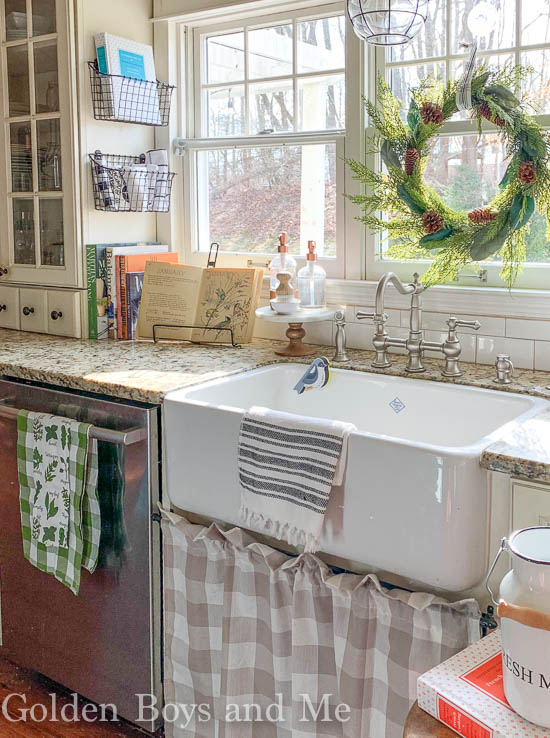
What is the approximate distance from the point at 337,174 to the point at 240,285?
46 cm

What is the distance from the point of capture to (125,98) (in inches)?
103

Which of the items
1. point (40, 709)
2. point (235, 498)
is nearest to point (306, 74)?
point (235, 498)

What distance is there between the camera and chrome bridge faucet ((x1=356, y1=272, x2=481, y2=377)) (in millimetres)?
2035

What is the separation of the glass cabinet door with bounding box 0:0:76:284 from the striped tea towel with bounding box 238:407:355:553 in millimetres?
1286

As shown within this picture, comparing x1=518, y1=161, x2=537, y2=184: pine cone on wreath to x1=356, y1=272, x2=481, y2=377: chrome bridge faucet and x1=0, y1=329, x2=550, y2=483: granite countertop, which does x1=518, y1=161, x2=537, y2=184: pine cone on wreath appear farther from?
x1=0, y1=329, x2=550, y2=483: granite countertop

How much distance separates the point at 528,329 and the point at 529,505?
789 millimetres

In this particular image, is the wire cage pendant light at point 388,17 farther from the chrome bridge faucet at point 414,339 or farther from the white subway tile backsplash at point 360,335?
the white subway tile backsplash at point 360,335

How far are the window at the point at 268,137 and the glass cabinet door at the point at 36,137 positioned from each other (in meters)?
0.46

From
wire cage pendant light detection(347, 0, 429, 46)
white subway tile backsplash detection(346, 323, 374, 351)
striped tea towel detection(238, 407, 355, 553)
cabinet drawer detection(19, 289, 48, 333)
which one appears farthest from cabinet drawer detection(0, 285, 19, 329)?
wire cage pendant light detection(347, 0, 429, 46)

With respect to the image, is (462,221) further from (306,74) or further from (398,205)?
(306,74)

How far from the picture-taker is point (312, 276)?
2.41 metres

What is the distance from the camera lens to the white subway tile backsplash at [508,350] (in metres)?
2.12

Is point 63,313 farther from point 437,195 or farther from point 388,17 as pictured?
point 388,17

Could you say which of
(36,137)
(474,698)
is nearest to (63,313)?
(36,137)
